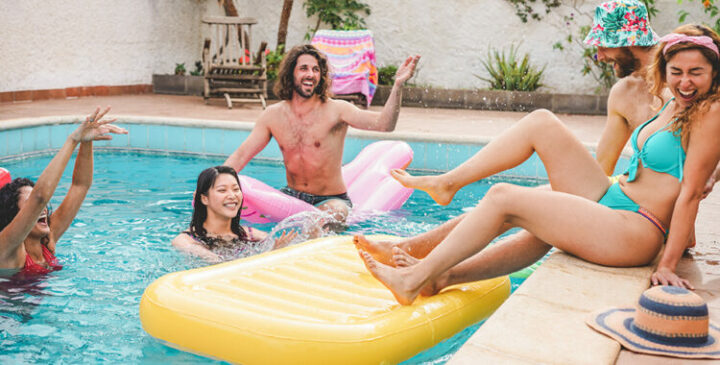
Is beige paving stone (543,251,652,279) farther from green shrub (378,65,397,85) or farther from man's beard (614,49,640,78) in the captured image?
green shrub (378,65,397,85)

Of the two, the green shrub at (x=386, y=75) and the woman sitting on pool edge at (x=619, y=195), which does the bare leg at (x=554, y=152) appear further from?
the green shrub at (x=386, y=75)

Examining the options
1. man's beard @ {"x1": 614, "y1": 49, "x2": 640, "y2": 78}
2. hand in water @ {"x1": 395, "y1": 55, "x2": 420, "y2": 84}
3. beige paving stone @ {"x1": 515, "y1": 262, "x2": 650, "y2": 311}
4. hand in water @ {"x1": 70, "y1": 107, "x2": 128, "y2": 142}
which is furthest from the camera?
hand in water @ {"x1": 395, "y1": 55, "x2": 420, "y2": 84}

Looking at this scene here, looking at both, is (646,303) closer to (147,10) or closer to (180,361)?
(180,361)

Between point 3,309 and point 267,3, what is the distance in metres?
9.49

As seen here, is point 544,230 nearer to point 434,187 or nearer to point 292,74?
point 434,187

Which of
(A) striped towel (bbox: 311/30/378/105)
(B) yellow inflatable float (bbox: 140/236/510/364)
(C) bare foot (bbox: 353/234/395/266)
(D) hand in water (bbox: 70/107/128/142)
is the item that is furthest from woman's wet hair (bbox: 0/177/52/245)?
(A) striped towel (bbox: 311/30/378/105)

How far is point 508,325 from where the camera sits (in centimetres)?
213

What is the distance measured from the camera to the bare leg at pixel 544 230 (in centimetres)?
251

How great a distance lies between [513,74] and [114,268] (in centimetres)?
788

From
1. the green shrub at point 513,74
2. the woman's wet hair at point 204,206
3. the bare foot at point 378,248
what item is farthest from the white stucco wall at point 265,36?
the bare foot at point 378,248

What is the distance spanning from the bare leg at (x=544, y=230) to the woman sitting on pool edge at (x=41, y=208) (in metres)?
1.37

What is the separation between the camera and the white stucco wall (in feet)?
33.2

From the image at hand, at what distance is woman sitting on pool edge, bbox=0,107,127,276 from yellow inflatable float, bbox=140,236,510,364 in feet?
1.98

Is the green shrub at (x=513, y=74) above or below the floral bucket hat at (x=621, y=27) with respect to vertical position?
below
